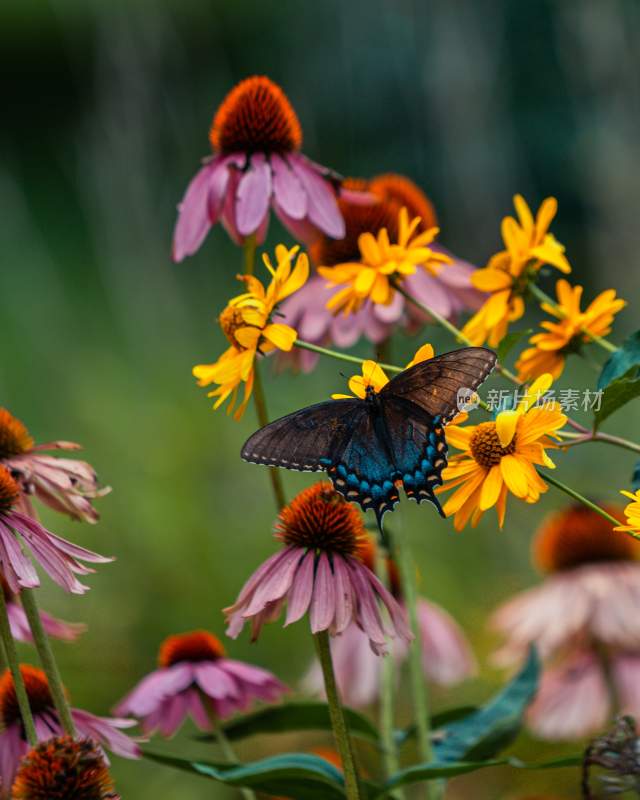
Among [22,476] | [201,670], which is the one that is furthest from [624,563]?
[22,476]

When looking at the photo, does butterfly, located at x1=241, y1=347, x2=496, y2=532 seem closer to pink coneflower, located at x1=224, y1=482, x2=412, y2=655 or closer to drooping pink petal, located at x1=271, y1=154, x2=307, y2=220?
pink coneflower, located at x1=224, y1=482, x2=412, y2=655

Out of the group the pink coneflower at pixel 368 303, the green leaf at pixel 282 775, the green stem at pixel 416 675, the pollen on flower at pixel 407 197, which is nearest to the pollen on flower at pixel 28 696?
the green leaf at pixel 282 775

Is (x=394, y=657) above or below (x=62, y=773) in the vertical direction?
below

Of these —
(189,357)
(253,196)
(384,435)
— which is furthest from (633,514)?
(189,357)

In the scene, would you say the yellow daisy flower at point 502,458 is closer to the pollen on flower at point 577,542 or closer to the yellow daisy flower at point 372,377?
the yellow daisy flower at point 372,377

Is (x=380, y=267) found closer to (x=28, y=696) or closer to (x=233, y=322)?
(x=233, y=322)

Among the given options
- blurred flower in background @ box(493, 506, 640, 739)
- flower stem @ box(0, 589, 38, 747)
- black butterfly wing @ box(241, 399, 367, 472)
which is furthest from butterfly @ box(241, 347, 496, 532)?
blurred flower in background @ box(493, 506, 640, 739)
